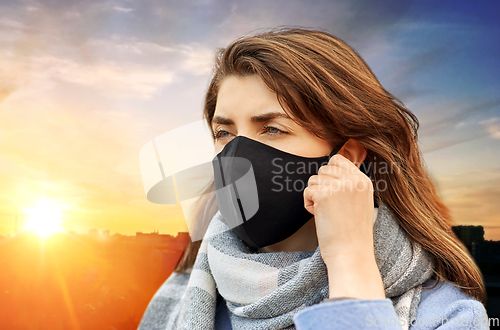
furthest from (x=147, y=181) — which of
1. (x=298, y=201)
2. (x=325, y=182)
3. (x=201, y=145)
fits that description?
(x=325, y=182)

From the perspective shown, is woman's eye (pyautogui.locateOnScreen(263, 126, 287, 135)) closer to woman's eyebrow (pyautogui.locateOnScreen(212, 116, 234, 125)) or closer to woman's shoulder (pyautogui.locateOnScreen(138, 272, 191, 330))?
woman's eyebrow (pyautogui.locateOnScreen(212, 116, 234, 125))

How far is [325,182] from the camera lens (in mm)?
1217

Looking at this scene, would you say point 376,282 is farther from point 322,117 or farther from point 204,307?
point 204,307

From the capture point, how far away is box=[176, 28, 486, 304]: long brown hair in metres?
1.42

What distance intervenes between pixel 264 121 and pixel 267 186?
27 centimetres

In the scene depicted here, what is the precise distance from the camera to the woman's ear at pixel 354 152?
1.53 meters

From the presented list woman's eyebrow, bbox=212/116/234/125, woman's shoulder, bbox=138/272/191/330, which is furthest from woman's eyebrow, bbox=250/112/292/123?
woman's shoulder, bbox=138/272/191/330

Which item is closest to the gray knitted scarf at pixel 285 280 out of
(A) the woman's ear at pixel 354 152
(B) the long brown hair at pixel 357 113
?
(B) the long brown hair at pixel 357 113

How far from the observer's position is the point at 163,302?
79.0 inches

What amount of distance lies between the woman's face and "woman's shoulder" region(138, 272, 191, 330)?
111 cm

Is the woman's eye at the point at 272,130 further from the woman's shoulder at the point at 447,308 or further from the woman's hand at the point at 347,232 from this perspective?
the woman's shoulder at the point at 447,308

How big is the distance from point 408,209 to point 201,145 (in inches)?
44.0

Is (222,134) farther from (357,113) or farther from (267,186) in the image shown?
(357,113)

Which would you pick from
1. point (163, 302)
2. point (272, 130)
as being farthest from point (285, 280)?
point (163, 302)
